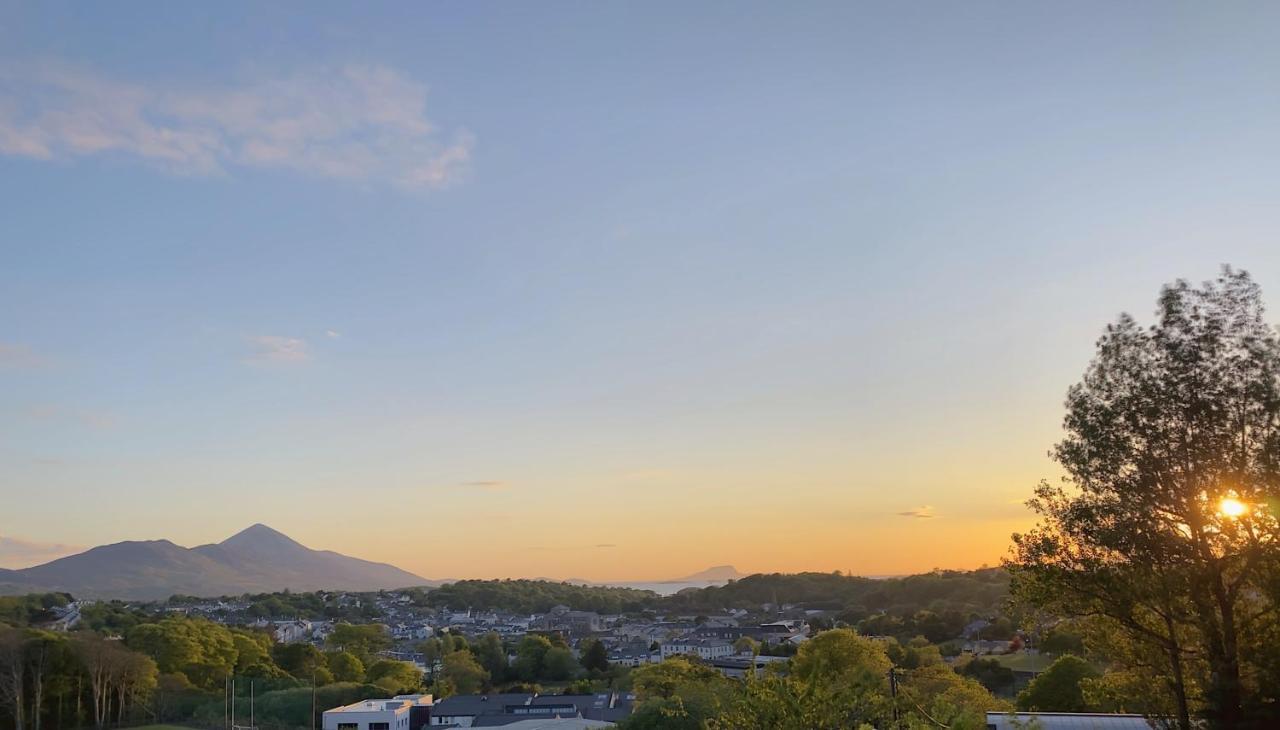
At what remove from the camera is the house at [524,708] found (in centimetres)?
4125

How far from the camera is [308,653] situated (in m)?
54.7

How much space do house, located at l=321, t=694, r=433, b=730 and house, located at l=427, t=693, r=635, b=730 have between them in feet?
2.67

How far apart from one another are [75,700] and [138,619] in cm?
2510

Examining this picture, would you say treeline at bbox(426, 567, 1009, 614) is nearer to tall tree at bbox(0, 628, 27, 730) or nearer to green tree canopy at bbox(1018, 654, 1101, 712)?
green tree canopy at bbox(1018, 654, 1101, 712)

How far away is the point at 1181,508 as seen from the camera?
520 inches

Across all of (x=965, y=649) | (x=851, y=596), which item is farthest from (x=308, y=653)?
(x=851, y=596)

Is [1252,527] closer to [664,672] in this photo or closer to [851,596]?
[664,672]

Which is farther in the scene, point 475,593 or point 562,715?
point 475,593

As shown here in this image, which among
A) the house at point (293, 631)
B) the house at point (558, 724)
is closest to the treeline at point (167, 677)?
the house at point (558, 724)

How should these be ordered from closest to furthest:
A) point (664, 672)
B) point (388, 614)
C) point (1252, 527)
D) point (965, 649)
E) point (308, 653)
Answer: point (1252, 527) → point (664, 672) → point (308, 653) → point (965, 649) → point (388, 614)

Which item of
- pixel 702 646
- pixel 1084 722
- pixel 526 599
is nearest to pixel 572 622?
pixel 526 599

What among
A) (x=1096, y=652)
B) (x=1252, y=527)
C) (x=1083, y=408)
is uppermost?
(x=1083, y=408)

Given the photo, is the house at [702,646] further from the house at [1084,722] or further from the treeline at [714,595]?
the house at [1084,722]

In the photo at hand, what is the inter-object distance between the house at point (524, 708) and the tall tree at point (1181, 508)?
2891cm
